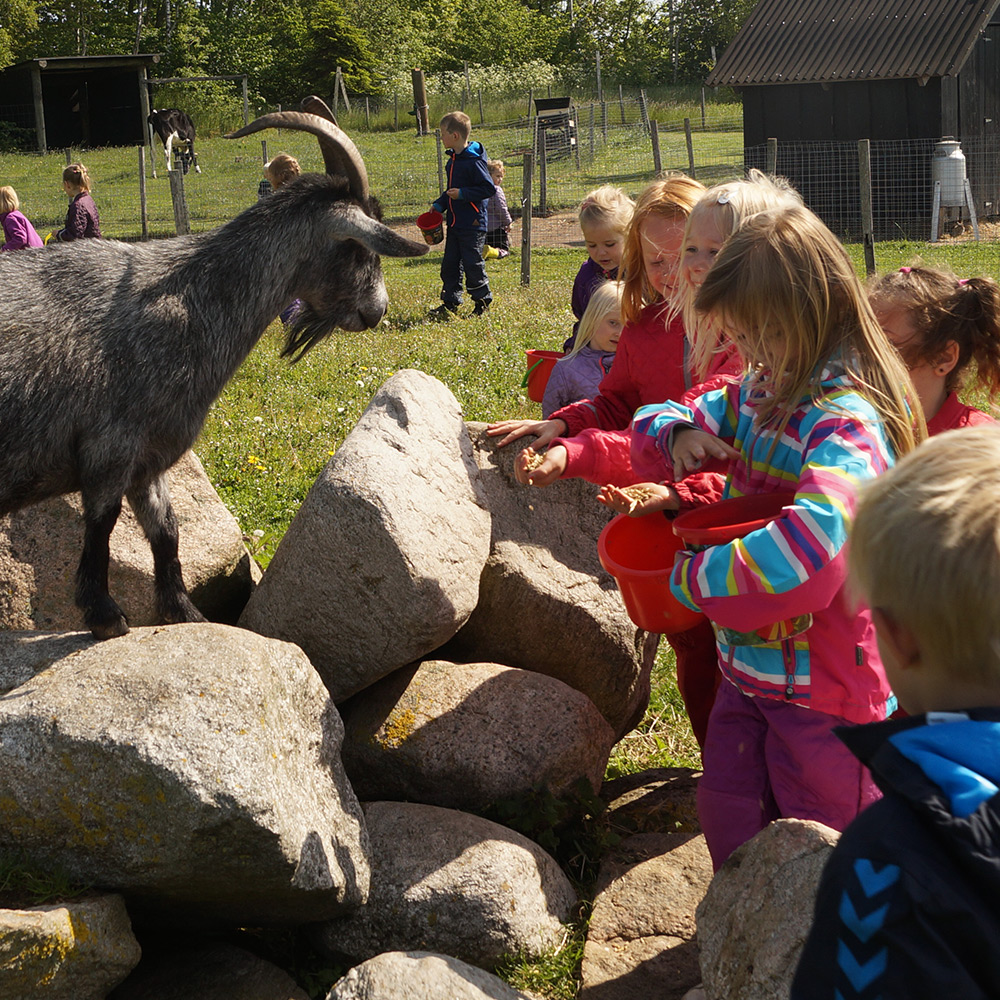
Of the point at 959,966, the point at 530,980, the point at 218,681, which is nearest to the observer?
the point at 959,966

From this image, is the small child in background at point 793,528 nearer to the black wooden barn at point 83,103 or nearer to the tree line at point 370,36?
the black wooden barn at point 83,103

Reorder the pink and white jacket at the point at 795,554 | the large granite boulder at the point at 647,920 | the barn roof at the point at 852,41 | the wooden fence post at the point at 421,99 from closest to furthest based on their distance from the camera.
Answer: the pink and white jacket at the point at 795,554 → the large granite boulder at the point at 647,920 → the barn roof at the point at 852,41 → the wooden fence post at the point at 421,99

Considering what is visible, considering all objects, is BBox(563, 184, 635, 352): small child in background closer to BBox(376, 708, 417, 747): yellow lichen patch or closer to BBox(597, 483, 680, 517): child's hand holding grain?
BBox(376, 708, 417, 747): yellow lichen patch

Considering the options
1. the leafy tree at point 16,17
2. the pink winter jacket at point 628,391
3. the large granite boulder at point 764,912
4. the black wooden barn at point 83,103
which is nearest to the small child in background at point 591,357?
the pink winter jacket at point 628,391

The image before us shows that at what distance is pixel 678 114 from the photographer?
3562 centimetres

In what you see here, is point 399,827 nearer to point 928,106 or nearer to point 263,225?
point 263,225

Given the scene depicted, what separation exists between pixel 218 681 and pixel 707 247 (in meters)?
1.73

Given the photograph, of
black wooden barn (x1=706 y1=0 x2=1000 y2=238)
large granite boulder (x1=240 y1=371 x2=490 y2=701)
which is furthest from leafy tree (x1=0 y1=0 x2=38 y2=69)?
large granite boulder (x1=240 y1=371 x2=490 y2=701)

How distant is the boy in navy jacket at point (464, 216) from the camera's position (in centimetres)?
1179

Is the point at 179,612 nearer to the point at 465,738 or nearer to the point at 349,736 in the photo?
the point at 349,736

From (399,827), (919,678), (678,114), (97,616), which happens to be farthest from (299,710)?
(678,114)

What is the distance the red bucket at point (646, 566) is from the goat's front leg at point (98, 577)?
1.52 m

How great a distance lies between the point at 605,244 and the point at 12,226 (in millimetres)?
6896

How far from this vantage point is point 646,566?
2.91m
